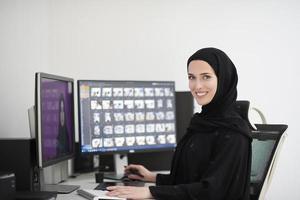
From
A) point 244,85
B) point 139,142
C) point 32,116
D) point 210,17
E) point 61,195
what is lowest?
point 61,195

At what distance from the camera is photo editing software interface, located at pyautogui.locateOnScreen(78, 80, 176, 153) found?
202 centimetres

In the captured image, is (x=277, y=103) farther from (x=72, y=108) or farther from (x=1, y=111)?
(x=1, y=111)

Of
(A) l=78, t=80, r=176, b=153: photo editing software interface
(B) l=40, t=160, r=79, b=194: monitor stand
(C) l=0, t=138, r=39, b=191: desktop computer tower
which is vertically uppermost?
(A) l=78, t=80, r=176, b=153: photo editing software interface

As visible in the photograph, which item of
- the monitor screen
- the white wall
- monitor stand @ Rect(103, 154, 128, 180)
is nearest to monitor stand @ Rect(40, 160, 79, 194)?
the monitor screen

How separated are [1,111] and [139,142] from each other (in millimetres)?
783

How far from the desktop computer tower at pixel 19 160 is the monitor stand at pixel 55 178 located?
0.12 m

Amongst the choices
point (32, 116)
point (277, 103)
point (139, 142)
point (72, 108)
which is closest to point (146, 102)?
point (139, 142)

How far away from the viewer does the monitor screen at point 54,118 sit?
1.55m

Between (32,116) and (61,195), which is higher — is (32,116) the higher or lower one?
the higher one

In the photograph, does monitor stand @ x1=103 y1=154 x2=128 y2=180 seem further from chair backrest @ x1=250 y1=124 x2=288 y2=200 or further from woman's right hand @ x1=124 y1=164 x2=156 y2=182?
chair backrest @ x1=250 y1=124 x2=288 y2=200

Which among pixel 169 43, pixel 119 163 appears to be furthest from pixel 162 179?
pixel 169 43

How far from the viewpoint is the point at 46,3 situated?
239 centimetres

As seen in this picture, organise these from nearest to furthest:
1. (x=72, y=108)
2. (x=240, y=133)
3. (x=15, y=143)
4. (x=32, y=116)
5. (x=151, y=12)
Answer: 1. (x=240, y=133)
2. (x=15, y=143)
3. (x=32, y=116)
4. (x=72, y=108)
5. (x=151, y=12)

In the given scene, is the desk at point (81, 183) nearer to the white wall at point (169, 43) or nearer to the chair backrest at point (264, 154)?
the white wall at point (169, 43)
